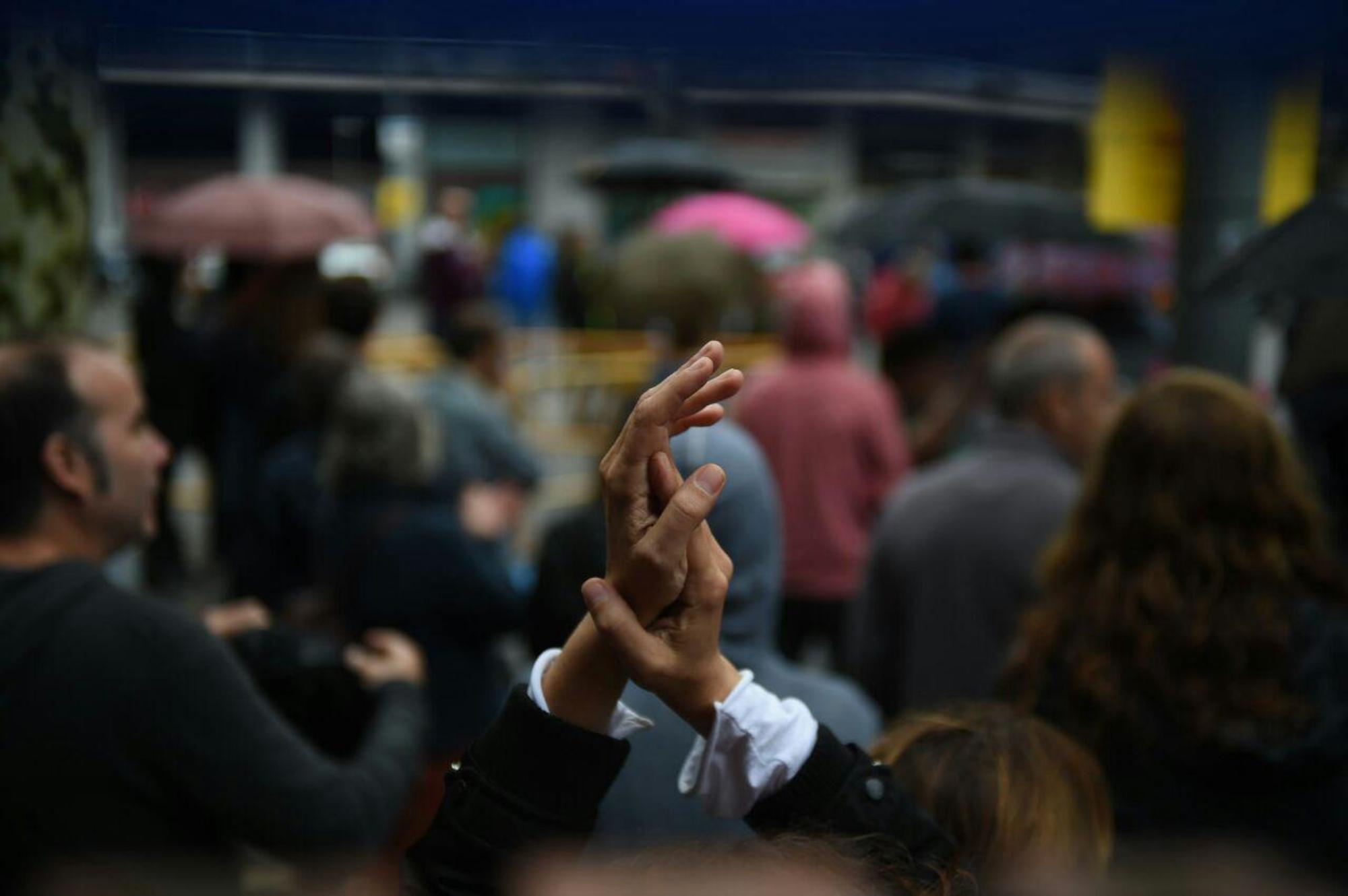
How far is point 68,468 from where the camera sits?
2.10 m

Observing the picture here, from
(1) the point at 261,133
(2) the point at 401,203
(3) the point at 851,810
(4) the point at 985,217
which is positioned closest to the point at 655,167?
(4) the point at 985,217

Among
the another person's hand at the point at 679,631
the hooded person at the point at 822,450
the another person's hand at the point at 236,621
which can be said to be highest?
the another person's hand at the point at 679,631

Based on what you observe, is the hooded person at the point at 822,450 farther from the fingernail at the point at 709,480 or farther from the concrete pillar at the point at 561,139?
the fingernail at the point at 709,480

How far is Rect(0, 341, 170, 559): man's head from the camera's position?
6.79 ft

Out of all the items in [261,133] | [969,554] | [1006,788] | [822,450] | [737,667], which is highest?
[261,133]

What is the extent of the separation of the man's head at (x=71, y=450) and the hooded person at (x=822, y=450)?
2855mm

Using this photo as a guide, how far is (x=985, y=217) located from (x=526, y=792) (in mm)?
6808

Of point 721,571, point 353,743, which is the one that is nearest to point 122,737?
point 353,743

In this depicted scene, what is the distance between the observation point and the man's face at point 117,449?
7.01 ft

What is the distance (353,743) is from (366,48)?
1.27 metres

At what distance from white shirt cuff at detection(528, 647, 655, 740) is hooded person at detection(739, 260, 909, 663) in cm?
347

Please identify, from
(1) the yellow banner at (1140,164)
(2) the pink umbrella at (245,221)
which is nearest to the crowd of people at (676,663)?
(1) the yellow banner at (1140,164)

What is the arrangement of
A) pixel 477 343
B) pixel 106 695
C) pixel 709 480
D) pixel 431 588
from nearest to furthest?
1. pixel 709 480
2. pixel 106 695
3. pixel 431 588
4. pixel 477 343

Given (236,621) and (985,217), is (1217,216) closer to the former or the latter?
(236,621)
